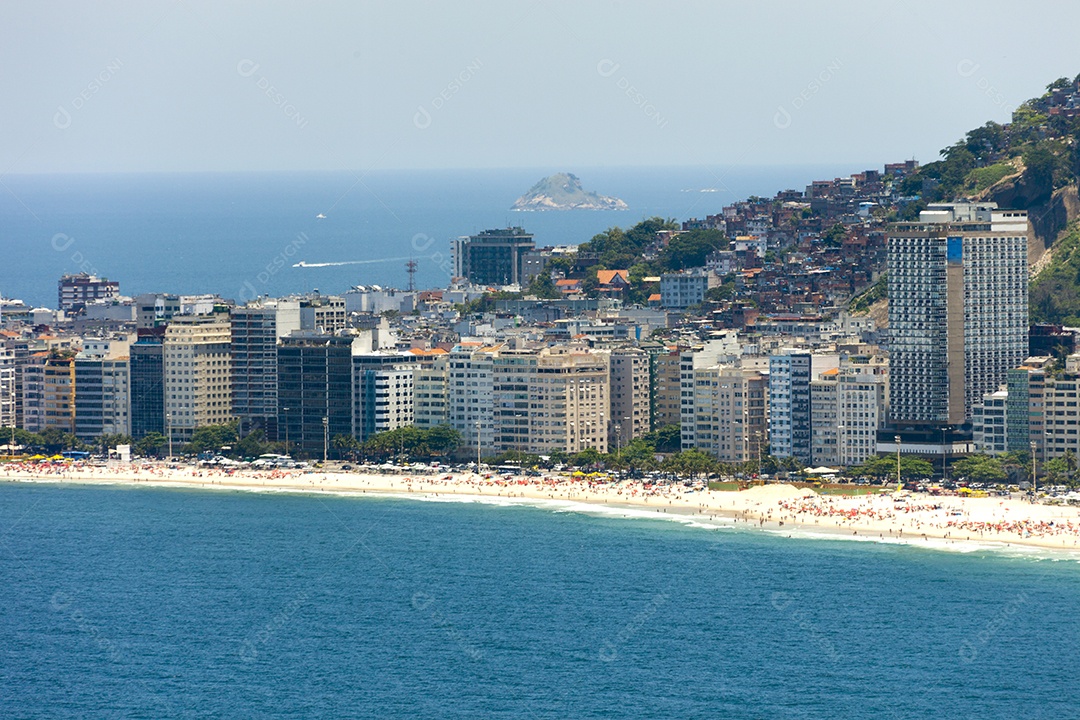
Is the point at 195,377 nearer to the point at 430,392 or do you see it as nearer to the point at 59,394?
the point at 59,394

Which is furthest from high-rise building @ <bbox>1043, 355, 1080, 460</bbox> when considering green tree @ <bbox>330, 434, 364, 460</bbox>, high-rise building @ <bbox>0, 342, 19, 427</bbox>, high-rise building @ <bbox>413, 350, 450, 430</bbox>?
high-rise building @ <bbox>0, 342, 19, 427</bbox>

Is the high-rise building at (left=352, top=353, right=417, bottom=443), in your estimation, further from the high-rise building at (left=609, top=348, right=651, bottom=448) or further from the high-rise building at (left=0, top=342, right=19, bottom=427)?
the high-rise building at (left=0, top=342, right=19, bottom=427)

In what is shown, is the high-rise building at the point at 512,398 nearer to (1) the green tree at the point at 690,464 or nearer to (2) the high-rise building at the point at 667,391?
(2) the high-rise building at the point at 667,391

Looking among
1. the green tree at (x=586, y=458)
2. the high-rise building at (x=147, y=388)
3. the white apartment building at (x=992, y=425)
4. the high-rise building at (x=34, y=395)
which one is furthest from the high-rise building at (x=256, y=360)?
the white apartment building at (x=992, y=425)

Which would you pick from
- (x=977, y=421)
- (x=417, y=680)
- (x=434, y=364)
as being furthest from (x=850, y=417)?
(x=417, y=680)

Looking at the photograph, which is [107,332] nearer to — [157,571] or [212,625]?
[157,571]
